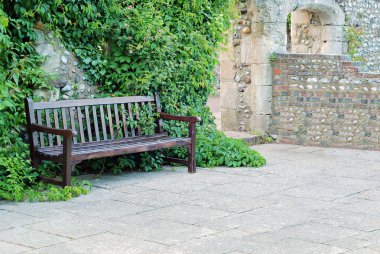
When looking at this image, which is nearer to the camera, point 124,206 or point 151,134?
point 124,206

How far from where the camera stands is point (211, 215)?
18.0ft

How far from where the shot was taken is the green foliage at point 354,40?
11570 millimetres

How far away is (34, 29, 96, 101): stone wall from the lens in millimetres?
6980

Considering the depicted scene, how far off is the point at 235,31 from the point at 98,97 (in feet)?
11.5

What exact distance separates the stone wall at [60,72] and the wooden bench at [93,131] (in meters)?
0.21

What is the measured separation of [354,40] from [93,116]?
19.8 ft

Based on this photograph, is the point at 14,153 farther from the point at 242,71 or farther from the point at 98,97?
the point at 242,71

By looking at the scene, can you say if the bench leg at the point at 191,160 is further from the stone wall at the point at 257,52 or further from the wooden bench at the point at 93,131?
the stone wall at the point at 257,52

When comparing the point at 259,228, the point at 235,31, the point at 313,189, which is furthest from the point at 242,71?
the point at 259,228

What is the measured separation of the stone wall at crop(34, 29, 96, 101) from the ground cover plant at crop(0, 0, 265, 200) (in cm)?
8

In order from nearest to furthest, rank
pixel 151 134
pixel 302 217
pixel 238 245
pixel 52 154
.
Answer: pixel 238 245 < pixel 302 217 < pixel 52 154 < pixel 151 134

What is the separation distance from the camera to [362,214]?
556cm

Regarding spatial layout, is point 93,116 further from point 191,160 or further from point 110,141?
Result: point 191,160

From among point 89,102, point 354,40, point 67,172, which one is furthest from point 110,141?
point 354,40
